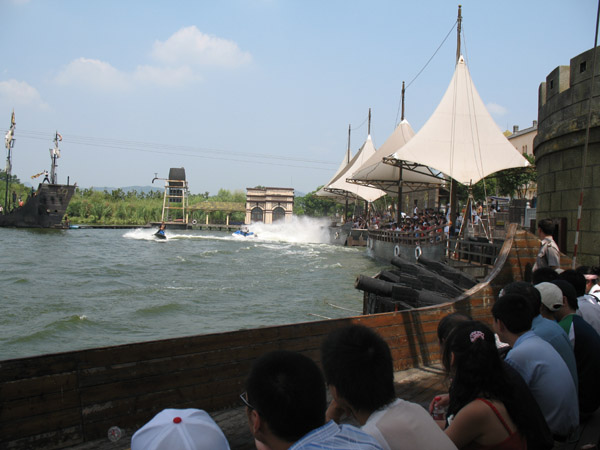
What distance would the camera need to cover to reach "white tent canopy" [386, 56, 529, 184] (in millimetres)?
25250

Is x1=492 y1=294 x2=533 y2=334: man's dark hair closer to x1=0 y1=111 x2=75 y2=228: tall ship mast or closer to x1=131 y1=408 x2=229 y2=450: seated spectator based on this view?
x1=131 y1=408 x2=229 y2=450: seated spectator

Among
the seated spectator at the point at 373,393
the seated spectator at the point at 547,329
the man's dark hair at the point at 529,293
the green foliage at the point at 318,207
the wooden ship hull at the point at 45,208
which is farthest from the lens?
the green foliage at the point at 318,207

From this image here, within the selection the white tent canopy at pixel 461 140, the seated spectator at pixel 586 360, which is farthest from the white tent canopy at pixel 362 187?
the seated spectator at pixel 586 360

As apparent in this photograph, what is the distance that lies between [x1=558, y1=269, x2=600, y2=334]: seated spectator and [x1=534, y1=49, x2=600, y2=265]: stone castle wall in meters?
4.55

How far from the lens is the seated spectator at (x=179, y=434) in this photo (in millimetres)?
1682

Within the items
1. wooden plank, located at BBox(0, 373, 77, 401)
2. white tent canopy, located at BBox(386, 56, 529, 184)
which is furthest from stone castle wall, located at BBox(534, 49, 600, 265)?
white tent canopy, located at BBox(386, 56, 529, 184)

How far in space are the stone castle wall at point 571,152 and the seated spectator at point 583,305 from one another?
4551 mm

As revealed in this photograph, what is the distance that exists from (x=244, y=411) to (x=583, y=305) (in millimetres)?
3277

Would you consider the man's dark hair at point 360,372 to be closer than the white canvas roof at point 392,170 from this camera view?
Yes

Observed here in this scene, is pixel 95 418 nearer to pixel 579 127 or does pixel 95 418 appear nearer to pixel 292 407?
pixel 292 407

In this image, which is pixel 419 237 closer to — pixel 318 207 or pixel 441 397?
pixel 441 397

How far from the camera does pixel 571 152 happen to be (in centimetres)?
972

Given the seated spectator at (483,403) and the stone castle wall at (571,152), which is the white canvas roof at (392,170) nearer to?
the stone castle wall at (571,152)

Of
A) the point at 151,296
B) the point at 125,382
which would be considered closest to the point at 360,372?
the point at 125,382
